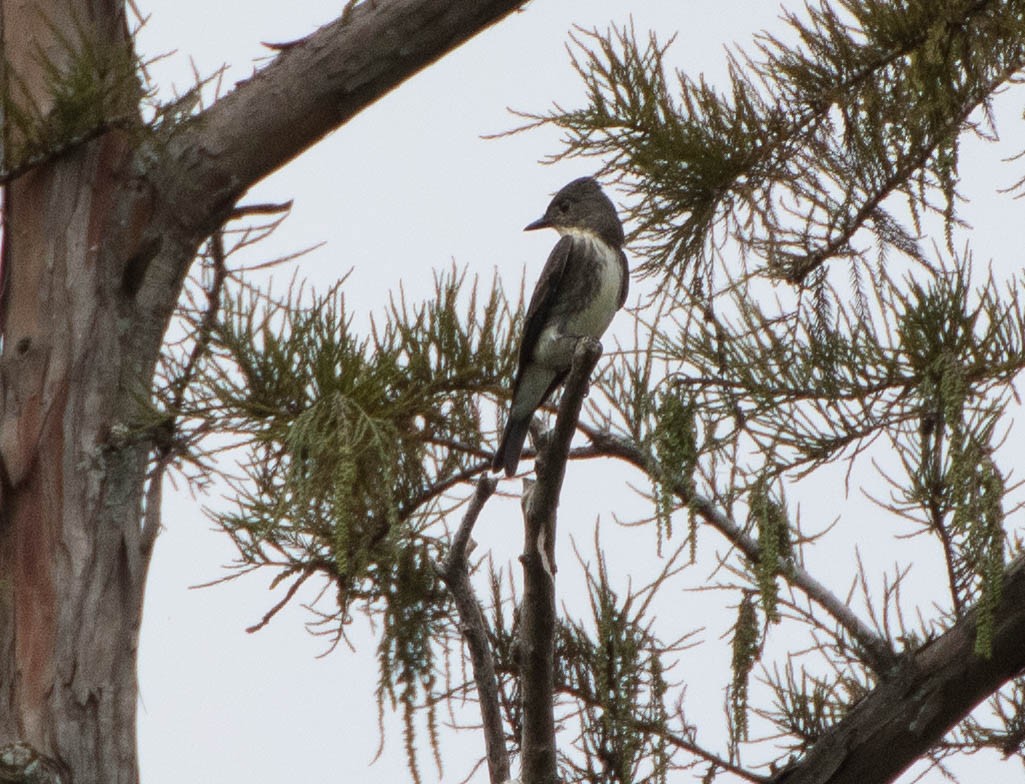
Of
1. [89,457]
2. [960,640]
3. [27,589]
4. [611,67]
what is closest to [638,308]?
[611,67]

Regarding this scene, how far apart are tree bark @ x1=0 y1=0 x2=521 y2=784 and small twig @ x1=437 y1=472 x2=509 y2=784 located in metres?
0.59

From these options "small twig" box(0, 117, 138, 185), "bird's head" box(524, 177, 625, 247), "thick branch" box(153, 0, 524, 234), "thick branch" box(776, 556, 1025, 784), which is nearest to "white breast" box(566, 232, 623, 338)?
"bird's head" box(524, 177, 625, 247)

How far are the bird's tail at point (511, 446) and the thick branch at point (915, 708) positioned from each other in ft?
2.86

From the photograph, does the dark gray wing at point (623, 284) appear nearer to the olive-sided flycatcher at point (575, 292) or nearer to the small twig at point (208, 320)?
the olive-sided flycatcher at point (575, 292)

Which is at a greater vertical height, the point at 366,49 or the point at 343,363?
the point at 366,49

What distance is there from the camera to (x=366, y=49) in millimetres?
2771

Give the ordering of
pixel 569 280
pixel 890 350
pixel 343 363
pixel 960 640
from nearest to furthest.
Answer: pixel 890 350 → pixel 960 640 → pixel 343 363 → pixel 569 280

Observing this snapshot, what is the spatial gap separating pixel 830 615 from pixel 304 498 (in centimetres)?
98

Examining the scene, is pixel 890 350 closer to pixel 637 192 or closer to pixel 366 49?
pixel 637 192

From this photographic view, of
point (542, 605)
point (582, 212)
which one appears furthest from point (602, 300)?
point (542, 605)

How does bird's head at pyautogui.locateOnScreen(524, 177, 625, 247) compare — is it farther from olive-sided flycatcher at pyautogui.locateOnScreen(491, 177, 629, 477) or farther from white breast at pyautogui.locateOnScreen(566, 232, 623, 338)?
white breast at pyautogui.locateOnScreen(566, 232, 623, 338)

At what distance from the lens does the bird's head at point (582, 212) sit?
15.1 ft

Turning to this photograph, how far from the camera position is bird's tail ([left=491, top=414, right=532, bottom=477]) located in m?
2.84

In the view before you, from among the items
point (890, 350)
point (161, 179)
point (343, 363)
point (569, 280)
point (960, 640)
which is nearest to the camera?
point (890, 350)
